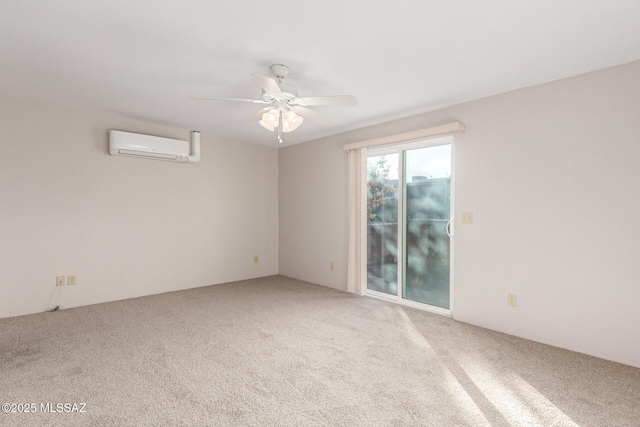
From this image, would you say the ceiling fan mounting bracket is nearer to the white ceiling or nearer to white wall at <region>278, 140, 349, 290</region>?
the white ceiling

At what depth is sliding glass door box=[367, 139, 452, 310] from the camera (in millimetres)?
3768

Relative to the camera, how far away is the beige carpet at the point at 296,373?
190 centimetres

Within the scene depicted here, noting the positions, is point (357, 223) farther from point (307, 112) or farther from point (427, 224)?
point (307, 112)

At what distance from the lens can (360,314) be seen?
371 centimetres

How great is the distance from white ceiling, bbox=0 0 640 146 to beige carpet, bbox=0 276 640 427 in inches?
93.3

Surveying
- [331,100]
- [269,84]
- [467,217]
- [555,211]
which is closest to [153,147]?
[269,84]

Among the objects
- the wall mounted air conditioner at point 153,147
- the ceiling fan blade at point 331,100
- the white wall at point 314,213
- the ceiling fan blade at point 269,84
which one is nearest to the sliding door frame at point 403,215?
the white wall at point 314,213

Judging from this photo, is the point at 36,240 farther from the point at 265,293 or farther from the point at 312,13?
the point at 312,13

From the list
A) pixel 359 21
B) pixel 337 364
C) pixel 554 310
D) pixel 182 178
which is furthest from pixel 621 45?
pixel 182 178

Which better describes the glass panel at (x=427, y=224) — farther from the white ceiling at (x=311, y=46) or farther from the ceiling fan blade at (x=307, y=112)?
the ceiling fan blade at (x=307, y=112)

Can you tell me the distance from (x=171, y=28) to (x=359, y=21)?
122 centimetres

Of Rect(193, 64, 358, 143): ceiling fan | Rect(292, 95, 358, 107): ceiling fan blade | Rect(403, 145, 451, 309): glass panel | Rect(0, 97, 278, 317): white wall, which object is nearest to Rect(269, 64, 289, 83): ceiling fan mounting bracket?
Rect(193, 64, 358, 143): ceiling fan

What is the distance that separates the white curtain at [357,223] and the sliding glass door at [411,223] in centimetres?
17

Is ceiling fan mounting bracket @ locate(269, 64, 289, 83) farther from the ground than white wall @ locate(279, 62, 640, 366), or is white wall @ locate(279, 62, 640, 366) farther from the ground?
ceiling fan mounting bracket @ locate(269, 64, 289, 83)
